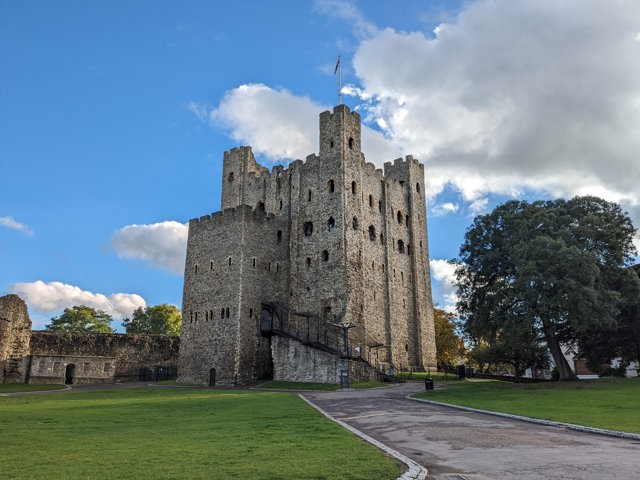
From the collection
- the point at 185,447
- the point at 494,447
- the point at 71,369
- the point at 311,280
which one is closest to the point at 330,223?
the point at 311,280

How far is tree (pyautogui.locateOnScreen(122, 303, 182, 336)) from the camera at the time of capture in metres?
66.8

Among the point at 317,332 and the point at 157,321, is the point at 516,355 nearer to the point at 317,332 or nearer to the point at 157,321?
the point at 317,332

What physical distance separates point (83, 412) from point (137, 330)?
173 ft

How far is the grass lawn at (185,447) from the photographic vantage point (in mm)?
7613

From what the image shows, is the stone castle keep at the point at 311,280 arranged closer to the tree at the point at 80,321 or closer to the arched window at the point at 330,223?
the arched window at the point at 330,223

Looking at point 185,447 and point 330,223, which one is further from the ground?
point 330,223

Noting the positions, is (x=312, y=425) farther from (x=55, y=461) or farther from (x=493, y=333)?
(x=493, y=333)

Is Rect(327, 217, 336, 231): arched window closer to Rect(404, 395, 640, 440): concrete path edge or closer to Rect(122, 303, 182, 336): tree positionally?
Rect(404, 395, 640, 440): concrete path edge

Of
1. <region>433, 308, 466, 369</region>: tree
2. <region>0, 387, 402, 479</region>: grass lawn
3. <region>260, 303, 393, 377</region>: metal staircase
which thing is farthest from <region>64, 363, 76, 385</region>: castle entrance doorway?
<region>433, 308, 466, 369</region>: tree

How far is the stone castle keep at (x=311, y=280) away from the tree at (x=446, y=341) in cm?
916

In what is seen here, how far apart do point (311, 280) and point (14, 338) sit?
2225 cm

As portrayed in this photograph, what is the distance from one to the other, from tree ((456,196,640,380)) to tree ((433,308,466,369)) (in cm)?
2052

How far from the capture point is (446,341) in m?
56.6

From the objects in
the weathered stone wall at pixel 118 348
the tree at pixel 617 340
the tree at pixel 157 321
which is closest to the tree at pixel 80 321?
the tree at pixel 157 321
